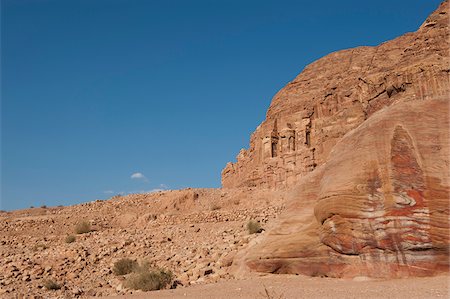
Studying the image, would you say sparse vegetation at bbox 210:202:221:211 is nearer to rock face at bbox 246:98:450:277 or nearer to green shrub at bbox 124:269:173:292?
green shrub at bbox 124:269:173:292

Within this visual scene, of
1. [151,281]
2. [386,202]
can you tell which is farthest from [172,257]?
[386,202]

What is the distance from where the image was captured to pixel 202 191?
3950 centimetres

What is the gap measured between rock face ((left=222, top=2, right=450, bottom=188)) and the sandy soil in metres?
18.6

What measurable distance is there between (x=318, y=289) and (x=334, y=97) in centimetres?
3431

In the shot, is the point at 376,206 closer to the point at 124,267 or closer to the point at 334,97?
the point at 124,267

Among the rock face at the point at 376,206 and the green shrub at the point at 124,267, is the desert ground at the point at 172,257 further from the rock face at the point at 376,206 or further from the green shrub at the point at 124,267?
the rock face at the point at 376,206

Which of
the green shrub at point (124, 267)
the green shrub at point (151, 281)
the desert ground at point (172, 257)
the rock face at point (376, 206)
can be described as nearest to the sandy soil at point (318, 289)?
the desert ground at point (172, 257)

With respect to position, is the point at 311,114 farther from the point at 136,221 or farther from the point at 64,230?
the point at 64,230

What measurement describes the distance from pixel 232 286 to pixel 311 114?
3497cm

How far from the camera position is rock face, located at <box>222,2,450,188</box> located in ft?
95.6

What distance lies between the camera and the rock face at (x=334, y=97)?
29125mm

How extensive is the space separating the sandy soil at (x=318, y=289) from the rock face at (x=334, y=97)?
734 inches

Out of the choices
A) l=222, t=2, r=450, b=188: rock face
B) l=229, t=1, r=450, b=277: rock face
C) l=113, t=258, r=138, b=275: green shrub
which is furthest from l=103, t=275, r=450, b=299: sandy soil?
l=222, t=2, r=450, b=188: rock face

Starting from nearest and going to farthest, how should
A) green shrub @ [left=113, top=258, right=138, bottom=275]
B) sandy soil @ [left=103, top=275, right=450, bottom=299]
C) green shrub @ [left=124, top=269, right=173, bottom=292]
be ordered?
sandy soil @ [left=103, top=275, right=450, bottom=299] → green shrub @ [left=124, top=269, right=173, bottom=292] → green shrub @ [left=113, top=258, right=138, bottom=275]
